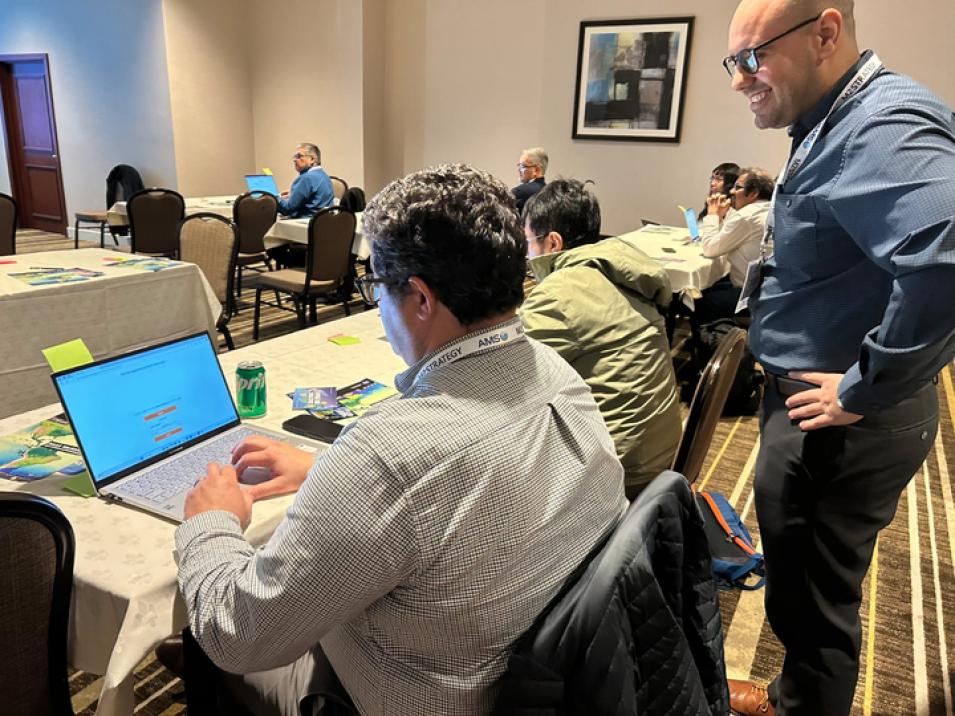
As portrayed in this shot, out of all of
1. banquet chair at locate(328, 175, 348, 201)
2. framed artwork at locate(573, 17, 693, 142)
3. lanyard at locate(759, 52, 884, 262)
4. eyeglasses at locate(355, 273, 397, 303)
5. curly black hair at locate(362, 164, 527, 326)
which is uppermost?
framed artwork at locate(573, 17, 693, 142)

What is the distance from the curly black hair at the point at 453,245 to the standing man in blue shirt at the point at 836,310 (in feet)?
2.06

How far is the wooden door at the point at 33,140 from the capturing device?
842 cm

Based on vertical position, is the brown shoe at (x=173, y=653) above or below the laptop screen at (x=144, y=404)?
below

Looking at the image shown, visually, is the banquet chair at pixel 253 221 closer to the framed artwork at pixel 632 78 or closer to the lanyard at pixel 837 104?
the framed artwork at pixel 632 78

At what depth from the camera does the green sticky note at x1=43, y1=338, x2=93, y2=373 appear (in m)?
1.25

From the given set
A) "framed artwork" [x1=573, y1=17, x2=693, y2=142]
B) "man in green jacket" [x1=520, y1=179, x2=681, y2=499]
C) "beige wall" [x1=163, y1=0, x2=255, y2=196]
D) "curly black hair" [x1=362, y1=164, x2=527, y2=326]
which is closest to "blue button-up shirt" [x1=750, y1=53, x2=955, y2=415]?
"man in green jacket" [x1=520, y1=179, x2=681, y2=499]

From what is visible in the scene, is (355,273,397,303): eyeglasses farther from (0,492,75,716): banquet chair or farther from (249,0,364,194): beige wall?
(249,0,364,194): beige wall

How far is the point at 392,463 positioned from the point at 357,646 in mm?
314

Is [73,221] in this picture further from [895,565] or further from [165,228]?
[895,565]

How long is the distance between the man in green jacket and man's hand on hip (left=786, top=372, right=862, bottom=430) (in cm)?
45

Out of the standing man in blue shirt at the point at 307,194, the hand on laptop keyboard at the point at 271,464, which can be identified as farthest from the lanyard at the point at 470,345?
the standing man in blue shirt at the point at 307,194

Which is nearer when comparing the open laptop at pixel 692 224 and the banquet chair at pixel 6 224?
the banquet chair at pixel 6 224

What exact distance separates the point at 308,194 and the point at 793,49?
4880 millimetres

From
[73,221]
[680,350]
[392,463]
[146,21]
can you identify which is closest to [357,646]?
[392,463]
